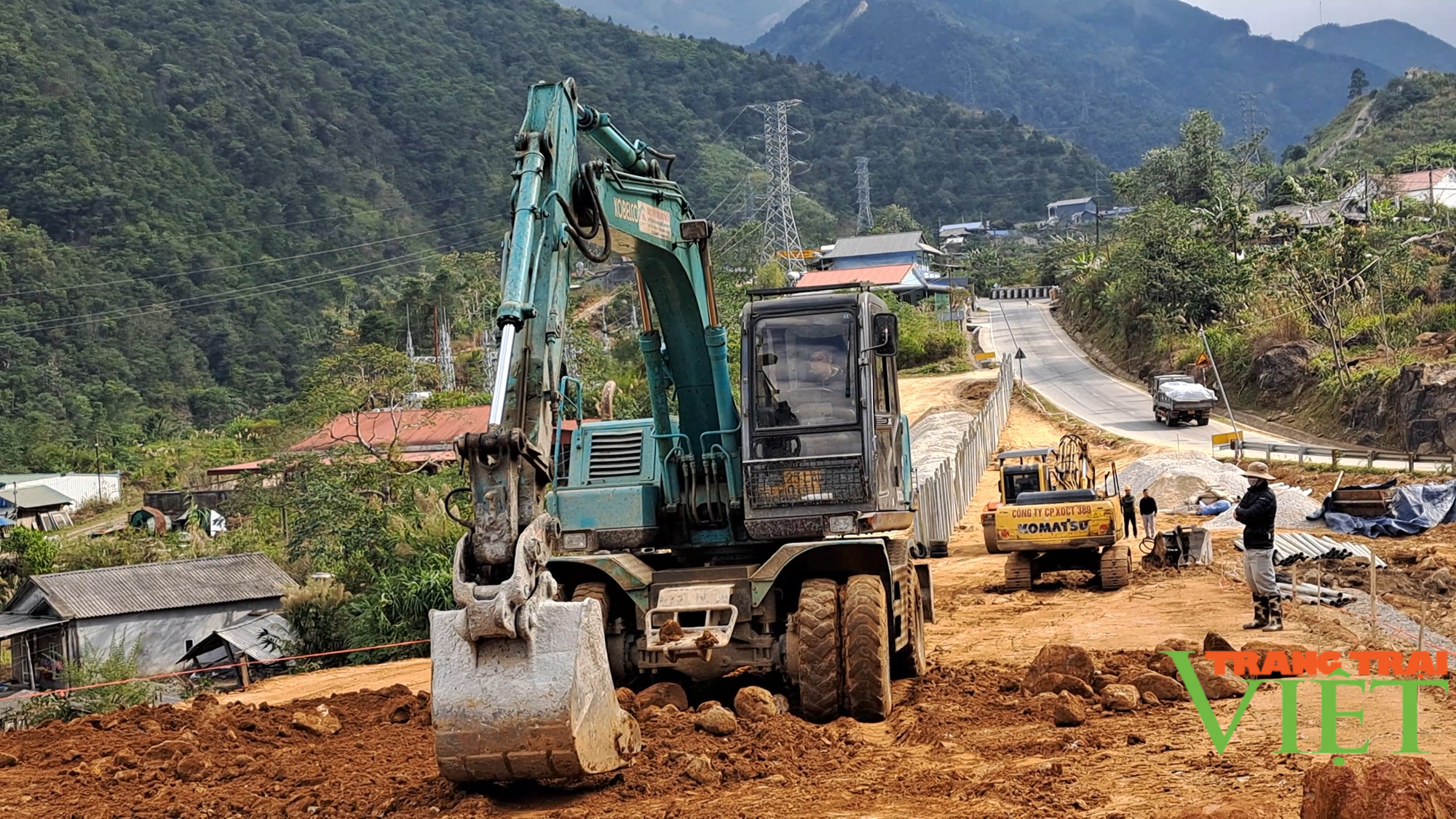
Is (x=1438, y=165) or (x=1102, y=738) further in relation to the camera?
(x=1438, y=165)

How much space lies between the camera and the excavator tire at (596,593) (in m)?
11.3

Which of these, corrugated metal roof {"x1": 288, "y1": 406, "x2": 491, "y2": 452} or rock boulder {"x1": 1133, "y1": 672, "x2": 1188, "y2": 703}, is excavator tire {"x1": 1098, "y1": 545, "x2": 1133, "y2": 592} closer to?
rock boulder {"x1": 1133, "y1": 672, "x2": 1188, "y2": 703}

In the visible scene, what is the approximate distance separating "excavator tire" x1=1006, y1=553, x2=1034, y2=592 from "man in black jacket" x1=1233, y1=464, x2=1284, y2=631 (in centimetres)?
653

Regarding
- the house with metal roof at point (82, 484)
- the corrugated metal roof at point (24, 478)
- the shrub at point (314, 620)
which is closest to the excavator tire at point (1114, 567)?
the shrub at point (314, 620)

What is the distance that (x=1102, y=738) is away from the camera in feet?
30.3

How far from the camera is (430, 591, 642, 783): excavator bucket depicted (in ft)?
26.2

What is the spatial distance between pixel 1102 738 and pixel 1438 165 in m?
93.7

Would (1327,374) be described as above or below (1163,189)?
below

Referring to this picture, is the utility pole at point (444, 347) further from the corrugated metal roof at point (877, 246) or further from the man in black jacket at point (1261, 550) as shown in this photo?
the man in black jacket at point (1261, 550)

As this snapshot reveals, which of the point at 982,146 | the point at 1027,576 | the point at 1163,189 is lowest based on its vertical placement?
the point at 1027,576

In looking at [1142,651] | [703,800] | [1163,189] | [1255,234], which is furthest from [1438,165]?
[703,800]

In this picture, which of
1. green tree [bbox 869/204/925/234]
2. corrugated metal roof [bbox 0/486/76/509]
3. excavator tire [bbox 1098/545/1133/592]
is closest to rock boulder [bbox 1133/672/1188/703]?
excavator tire [bbox 1098/545/1133/592]

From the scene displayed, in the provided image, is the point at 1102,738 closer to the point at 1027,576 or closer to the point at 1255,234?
the point at 1027,576

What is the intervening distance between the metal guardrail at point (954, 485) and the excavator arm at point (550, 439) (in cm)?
717
